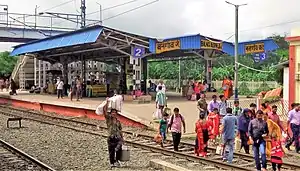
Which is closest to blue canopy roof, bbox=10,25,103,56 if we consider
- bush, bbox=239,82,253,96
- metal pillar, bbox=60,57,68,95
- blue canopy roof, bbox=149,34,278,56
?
metal pillar, bbox=60,57,68,95

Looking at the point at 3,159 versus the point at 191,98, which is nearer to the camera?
the point at 3,159

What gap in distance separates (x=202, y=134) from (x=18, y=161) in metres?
4.86

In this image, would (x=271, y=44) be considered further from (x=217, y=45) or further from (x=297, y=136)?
(x=297, y=136)

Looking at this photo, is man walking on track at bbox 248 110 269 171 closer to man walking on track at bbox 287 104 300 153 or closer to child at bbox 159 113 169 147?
man walking on track at bbox 287 104 300 153

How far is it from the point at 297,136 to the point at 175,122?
3.51m

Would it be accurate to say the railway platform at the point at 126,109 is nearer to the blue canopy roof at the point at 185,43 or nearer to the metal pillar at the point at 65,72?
the blue canopy roof at the point at 185,43

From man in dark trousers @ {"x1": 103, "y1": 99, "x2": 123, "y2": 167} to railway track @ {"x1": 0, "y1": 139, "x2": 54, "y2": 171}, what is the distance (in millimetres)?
1459

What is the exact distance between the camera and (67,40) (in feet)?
97.1

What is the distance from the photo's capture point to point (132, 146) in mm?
14227

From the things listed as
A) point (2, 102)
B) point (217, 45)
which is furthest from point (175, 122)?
point (2, 102)

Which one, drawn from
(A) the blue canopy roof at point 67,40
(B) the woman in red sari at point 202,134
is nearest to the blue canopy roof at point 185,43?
(A) the blue canopy roof at point 67,40

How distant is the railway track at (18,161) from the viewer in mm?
10706

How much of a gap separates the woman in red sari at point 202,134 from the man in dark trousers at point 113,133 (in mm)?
2451

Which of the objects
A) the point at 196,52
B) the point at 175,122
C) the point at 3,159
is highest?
the point at 196,52
